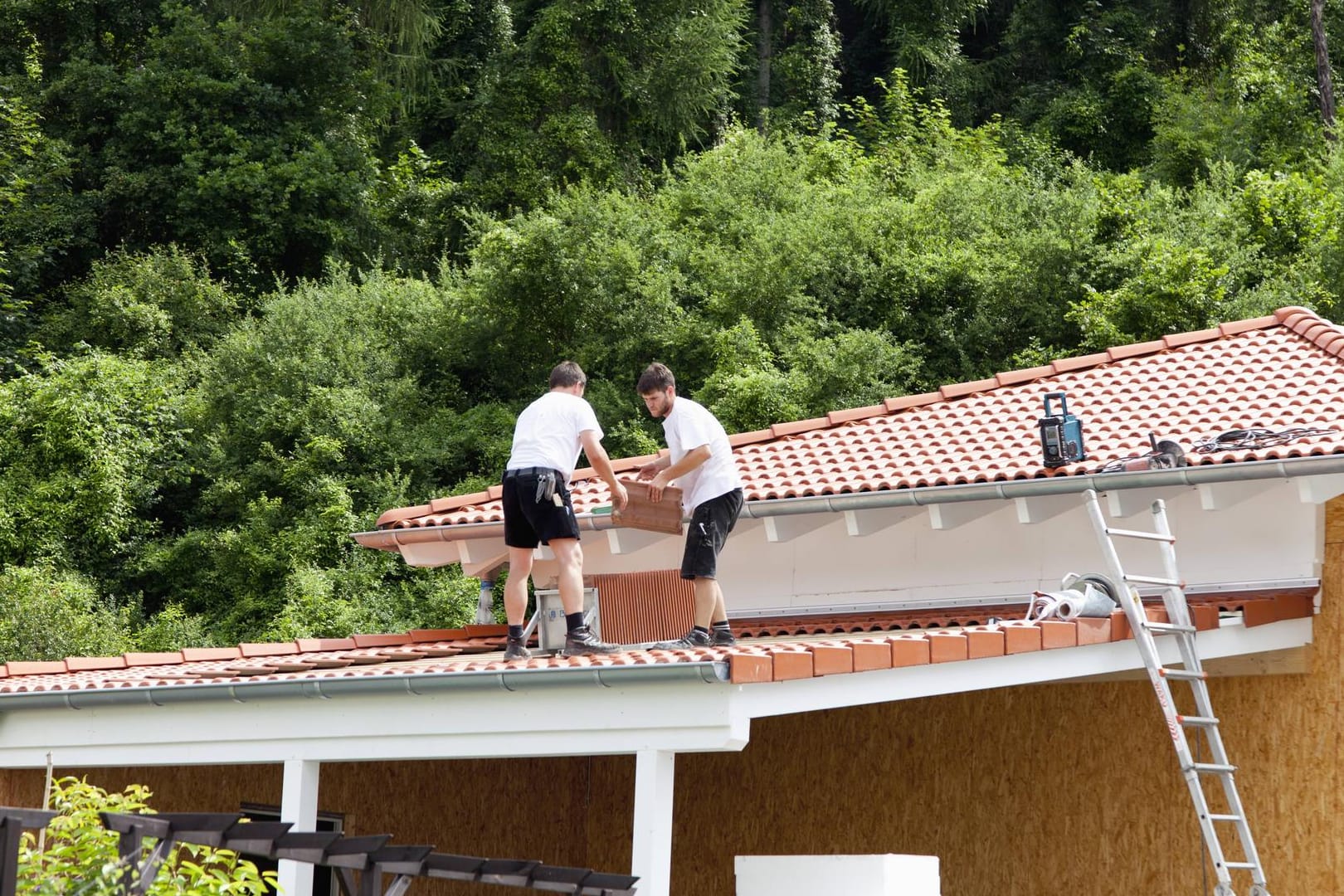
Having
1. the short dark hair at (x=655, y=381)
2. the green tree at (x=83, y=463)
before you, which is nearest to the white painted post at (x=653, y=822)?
the short dark hair at (x=655, y=381)

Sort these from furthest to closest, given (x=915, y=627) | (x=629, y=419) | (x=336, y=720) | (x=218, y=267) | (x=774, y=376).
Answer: (x=218, y=267) < (x=629, y=419) < (x=774, y=376) < (x=915, y=627) < (x=336, y=720)

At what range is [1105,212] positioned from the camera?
2706 cm

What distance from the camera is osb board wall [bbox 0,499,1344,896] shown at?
9.20 metres

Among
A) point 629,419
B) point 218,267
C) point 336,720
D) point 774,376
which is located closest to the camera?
point 336,720

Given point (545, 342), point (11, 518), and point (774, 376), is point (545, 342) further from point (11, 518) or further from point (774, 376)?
point (11, 518)

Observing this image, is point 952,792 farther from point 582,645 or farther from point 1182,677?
point 582,645

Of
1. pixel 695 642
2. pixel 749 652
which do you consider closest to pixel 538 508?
pixel 695 642

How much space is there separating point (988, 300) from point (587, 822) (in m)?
17.7

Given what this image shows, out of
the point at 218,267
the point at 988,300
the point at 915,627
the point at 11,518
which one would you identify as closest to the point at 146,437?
the point at 11,518

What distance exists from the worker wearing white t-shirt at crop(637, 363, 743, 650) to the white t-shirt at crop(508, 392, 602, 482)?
1.45 feet

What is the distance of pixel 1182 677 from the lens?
8156 millimetres

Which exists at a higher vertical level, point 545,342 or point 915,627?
point 545,342

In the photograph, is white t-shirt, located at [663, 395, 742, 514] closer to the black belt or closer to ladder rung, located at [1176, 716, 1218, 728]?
the black belt

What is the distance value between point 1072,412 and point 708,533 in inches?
176
